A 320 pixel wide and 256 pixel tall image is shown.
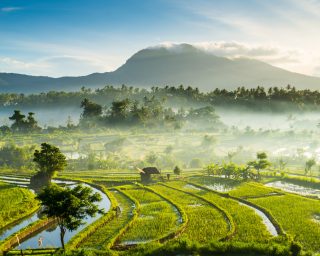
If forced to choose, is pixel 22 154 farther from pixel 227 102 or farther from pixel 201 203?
pixel 227 102

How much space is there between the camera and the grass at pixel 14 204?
34209 mm

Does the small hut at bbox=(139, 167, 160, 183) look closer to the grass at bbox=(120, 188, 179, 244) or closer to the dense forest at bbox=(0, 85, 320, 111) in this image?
the grass at bbox=(120, 188, 179, 244)

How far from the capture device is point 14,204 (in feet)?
126

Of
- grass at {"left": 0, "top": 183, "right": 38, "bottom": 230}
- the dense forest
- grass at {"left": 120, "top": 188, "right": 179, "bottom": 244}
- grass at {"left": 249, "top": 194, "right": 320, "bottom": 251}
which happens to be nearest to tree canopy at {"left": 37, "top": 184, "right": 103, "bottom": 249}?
grass at {"left": 120, "top": 188, "right": 179, "bottom": 244}

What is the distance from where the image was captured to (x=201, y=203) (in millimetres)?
40375

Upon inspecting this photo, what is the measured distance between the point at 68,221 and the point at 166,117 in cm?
9730

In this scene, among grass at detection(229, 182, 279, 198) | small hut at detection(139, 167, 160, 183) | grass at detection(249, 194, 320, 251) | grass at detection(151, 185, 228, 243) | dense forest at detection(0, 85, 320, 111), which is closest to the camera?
grass at detection(249, 194, 320, 251)

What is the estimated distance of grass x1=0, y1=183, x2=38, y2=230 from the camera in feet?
112

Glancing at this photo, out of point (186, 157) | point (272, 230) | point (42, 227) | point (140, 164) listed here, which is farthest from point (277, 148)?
point (42, 227)

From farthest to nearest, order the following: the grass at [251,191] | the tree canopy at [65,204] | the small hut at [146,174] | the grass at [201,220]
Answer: the small hut at [146,174] < the grass at [251,191] < the grass at [201,220] < the tree canopy at [65,204]

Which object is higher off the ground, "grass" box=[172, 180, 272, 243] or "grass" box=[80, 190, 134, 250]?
"grass" box=[172, 180, 272, 243]

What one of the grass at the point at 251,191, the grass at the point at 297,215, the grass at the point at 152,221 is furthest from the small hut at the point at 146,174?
the grass at the point at 297,215

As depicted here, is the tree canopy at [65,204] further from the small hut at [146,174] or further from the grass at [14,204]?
the small hut at [146,174]

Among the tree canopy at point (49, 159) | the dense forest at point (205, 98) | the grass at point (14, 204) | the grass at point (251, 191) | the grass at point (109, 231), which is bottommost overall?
the grass at point (14, 204)
